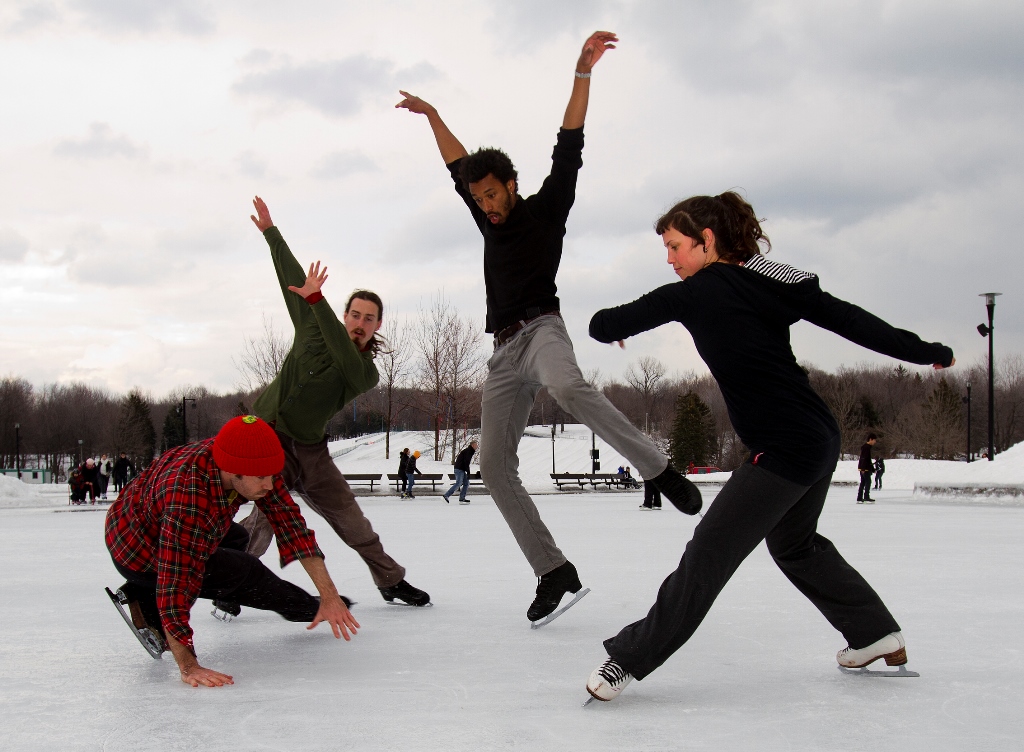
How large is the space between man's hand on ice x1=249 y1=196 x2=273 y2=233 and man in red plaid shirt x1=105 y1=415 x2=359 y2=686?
138cm

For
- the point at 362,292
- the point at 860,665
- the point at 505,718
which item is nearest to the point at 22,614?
the point at 362,292

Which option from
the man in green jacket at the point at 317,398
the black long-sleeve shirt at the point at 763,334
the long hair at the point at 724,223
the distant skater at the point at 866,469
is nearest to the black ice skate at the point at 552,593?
the man in green jacket at the point at 317,398

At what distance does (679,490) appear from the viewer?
2916 millimetres

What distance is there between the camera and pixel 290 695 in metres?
2.48

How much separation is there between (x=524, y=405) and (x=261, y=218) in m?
1.59

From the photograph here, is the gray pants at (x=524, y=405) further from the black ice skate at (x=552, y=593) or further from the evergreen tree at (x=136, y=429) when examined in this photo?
the evergreen tree at (x=136, y=429)

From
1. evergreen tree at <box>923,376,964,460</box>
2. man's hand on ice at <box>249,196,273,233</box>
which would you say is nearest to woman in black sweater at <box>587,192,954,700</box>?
man's hand on ice at <box>249,196,273,233</box>

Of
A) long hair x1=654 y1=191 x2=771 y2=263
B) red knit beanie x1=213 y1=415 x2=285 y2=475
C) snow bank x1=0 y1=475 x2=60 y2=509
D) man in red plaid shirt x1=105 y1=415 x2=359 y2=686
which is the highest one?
long hair x1=654 y1=191 x2=771 y2=263

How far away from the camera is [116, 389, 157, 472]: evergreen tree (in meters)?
68.1

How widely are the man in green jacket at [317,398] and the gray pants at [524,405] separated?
23.5 inches

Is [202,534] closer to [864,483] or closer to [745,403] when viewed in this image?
[745,403]

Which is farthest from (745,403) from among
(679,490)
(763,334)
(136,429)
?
(136,429)

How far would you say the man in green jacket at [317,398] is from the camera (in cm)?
378

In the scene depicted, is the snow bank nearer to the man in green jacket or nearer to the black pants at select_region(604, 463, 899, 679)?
the man in green jacket
